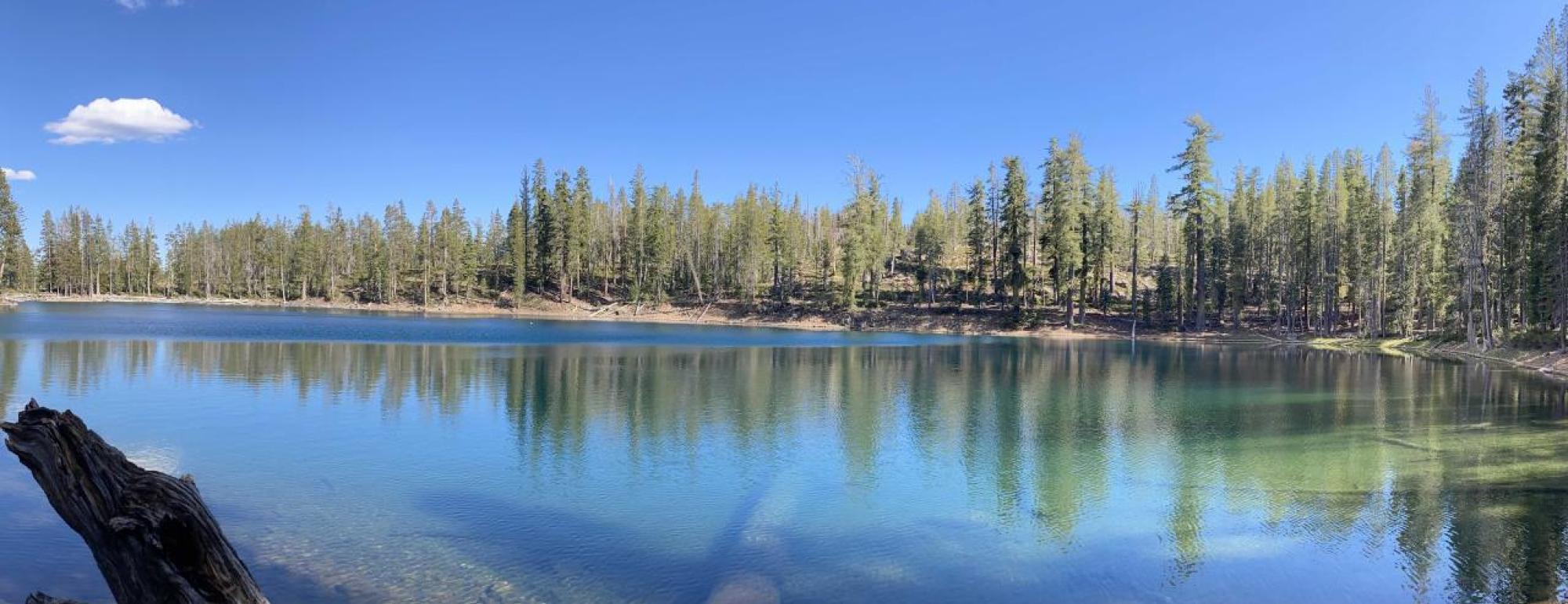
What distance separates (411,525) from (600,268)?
99.8 m

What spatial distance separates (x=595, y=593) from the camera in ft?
33.0

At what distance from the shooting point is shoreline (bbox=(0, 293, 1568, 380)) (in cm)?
5434

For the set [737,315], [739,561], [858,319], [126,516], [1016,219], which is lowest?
[739,561]

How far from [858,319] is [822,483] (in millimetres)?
64160

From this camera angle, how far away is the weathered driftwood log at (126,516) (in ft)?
12.3

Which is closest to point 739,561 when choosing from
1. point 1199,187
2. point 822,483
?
point 822,483

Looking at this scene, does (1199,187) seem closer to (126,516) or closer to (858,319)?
(858,319)

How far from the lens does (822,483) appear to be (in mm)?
16031

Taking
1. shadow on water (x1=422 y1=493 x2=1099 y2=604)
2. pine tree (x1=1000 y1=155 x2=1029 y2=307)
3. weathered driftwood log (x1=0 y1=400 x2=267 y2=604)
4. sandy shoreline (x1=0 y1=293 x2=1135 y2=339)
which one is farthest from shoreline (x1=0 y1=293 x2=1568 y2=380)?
weathered driftwood log (x1=0 y1=400 x2=267 y2=604)

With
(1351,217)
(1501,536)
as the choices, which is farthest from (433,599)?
(1351,217)

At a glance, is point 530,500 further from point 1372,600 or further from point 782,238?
point 782,238

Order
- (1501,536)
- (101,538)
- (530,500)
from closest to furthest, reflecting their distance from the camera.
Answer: (101,538)
(1501,536)
(530,500)

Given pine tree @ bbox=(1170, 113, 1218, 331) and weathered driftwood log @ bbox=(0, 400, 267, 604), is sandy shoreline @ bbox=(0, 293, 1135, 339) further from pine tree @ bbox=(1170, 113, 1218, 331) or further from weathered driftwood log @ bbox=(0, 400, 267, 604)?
weathered driftwood log @ bbox=(0, 400, 267, 604)

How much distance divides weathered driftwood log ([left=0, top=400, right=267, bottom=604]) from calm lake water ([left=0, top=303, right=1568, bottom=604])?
641 cm
